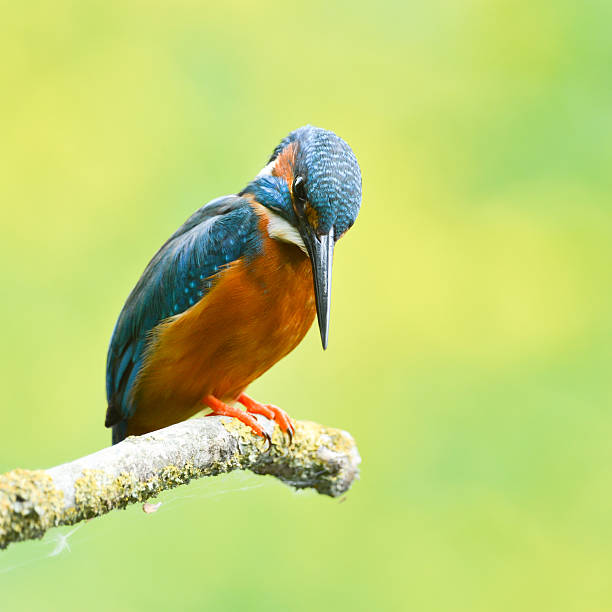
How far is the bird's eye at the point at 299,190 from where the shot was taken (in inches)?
88.7

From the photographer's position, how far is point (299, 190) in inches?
89.4

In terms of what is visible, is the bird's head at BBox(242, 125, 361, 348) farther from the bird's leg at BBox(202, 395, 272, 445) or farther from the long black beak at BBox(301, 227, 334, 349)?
the bird's leg at BBox(202, 395, 272, 445)

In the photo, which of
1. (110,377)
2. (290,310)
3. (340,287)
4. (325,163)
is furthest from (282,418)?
(340,287)

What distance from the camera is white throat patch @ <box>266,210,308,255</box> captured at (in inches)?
91.2

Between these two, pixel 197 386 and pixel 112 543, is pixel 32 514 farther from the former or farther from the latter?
pixel 112 543

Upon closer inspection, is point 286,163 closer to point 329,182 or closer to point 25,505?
point 329,182

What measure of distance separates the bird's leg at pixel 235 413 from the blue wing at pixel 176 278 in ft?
0.86

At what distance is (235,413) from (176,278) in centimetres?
48

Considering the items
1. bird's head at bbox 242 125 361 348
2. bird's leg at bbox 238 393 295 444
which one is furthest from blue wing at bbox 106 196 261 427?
bird's leg at bbox 238 393 295 444

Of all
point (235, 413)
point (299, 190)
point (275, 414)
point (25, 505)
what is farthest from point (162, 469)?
point (299, 190)

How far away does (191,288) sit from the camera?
2.50 meters

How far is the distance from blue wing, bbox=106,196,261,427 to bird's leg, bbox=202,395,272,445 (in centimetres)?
26

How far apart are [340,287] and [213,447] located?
1.94 meters

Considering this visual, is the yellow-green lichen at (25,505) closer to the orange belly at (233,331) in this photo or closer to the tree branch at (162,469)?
the tree branch at (162,469)
